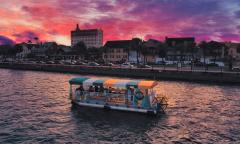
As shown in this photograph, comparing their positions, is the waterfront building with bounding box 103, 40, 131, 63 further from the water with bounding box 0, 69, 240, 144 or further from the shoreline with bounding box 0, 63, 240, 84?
the water with bounding box 0, 69, 240, 144

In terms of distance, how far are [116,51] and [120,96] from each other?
148 m

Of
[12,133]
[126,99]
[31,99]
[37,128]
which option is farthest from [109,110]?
[31,99]

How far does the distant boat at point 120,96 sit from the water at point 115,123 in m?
1.06

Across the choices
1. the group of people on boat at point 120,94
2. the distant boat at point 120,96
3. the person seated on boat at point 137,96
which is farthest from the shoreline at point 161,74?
the person seated on boat at point 137,96

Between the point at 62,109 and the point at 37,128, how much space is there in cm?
940

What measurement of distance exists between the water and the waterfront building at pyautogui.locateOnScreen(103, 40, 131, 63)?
137 m

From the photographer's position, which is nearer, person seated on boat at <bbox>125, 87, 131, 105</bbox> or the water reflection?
the water reflection

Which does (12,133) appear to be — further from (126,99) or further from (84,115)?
(126,99)

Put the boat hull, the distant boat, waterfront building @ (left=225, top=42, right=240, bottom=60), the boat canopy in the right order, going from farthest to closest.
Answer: waterfront building @ (left=225, top=42, right=240, bottom=60), the boat canopy, the distant boat, the boat hull

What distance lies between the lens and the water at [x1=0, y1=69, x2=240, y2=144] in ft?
93.5

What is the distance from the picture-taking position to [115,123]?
3366cm

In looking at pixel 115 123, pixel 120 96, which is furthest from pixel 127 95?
pixel 115 123

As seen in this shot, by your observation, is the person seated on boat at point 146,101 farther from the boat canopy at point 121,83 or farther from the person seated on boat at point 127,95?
the person seated on boat at point 127,95

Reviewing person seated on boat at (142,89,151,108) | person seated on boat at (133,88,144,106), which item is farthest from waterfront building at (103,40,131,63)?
person seated on boat at (142,89,151,108)
